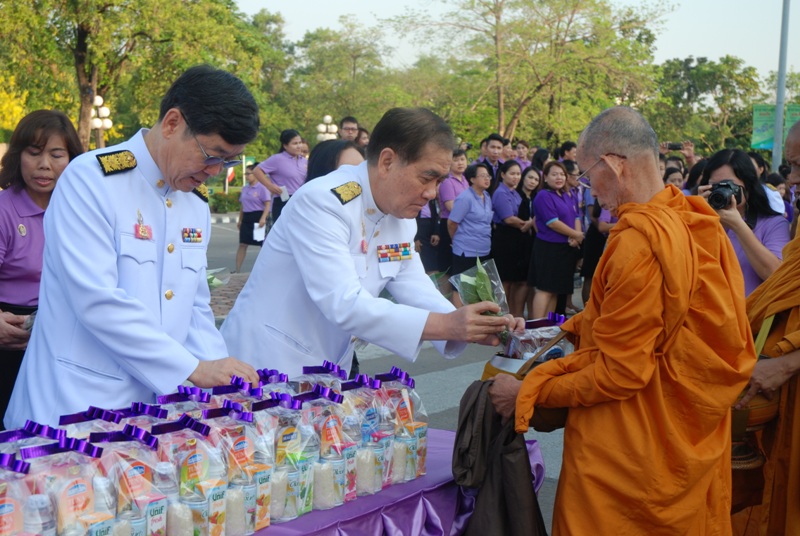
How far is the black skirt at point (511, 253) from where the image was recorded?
9992 mm

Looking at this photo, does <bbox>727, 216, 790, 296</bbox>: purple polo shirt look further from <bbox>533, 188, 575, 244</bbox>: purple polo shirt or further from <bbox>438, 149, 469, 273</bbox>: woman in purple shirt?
<bbox>438, 149, 469, 273</bbox>: woman in purple shirt

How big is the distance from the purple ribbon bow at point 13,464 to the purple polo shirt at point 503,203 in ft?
28.1

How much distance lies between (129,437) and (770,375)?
251cm

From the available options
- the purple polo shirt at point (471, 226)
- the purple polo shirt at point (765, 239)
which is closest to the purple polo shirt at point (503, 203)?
the purple polo shirt at point (471, 226)

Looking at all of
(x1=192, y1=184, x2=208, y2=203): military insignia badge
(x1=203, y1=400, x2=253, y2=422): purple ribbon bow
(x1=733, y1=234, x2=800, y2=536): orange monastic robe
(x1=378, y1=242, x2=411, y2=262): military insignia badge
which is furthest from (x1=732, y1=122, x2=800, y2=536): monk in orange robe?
(x1=192, y1=184, x2=208, y2=203): military insignia badge

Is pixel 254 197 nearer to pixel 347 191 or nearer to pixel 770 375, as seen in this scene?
pixel 347 191

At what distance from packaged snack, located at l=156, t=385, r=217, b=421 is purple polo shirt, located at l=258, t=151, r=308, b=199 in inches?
358

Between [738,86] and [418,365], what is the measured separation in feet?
150

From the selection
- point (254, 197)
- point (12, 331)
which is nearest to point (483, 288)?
point (12, 331)

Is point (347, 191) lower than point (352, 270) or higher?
higher

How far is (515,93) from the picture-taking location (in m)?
Answer: 27.2

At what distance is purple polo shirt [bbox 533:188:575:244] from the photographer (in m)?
9.41

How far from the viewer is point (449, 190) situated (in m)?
10.8

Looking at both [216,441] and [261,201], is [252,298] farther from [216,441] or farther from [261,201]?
[261,201]
